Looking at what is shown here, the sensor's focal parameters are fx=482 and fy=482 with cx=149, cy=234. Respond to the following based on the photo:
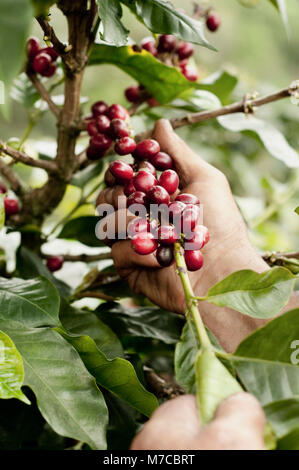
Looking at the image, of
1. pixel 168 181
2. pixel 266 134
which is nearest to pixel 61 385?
pixel 168 181

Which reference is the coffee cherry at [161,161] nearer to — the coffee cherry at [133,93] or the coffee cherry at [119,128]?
the coffee cherry at [119,128]

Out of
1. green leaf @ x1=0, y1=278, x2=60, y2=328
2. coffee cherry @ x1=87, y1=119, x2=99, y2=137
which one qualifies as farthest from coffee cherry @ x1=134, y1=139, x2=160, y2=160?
green leaf @ x1=0, y1=278, x2=60, y2=328

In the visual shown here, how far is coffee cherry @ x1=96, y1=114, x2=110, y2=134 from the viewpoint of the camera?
0.79 meters

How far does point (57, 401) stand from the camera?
20.6 inches

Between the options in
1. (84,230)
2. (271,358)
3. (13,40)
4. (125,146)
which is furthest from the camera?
(84,230)

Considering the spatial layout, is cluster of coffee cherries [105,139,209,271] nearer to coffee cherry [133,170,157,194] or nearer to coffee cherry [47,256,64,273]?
coffee cherry [133,170,157,194]

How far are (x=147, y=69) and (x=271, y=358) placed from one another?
57 centimetres

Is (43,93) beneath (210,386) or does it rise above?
above

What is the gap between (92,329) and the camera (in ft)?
2.40

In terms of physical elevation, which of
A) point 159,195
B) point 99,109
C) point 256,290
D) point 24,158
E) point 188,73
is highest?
point 188,73

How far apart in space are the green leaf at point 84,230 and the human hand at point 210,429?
58 centimetres

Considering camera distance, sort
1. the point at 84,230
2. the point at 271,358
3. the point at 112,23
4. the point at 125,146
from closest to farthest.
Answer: the point at 271,358 < the point at 112,23 < the point at 125,146 < the point at 84,230

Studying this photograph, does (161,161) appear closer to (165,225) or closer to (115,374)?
(165,225)

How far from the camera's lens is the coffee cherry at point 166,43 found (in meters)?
0.91
